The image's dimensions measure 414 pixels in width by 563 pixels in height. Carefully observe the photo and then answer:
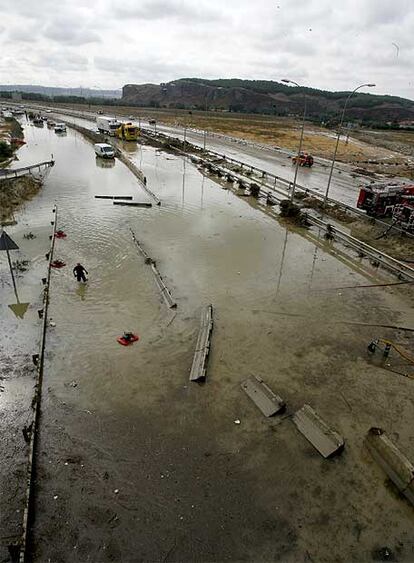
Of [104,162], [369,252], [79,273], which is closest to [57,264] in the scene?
[79,273]

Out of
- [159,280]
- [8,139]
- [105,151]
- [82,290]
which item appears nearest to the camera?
[82,290]

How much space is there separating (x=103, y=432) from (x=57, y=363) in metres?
3.62

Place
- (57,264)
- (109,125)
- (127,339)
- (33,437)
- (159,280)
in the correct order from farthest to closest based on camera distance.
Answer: (109,125), (57,264), (159,280), (127,339), (33,437)

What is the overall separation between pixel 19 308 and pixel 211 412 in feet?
31.7

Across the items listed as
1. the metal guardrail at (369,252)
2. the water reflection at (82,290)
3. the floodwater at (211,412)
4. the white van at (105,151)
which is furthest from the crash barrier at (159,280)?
the white van at (105,151)

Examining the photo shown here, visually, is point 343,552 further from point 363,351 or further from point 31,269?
point 31,269

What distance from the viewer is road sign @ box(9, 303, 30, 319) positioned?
15.3m

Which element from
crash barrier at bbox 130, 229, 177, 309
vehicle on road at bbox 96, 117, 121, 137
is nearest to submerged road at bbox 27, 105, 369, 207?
vehicle on road at bbox 96, 117, 121, 137

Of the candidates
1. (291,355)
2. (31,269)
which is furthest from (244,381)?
(31,269)

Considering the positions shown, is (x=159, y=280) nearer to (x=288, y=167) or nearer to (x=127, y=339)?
(x=127, y=339)

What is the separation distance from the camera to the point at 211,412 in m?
11.1

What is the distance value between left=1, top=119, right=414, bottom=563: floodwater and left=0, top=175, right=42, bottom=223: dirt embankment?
8.83 metres

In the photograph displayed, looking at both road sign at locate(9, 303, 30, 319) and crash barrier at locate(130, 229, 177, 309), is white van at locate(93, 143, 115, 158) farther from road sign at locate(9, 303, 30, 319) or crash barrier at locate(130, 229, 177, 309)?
road sign at locate(9, 303, 30, 319)

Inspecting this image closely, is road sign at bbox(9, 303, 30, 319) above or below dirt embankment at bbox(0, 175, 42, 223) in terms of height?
below
